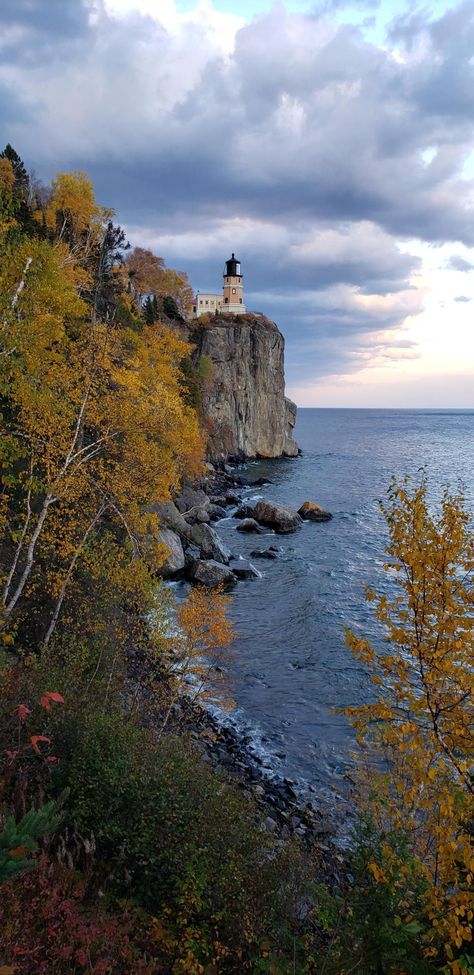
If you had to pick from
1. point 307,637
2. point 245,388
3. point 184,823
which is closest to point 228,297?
point 245,388

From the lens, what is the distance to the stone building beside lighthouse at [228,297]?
10950cm

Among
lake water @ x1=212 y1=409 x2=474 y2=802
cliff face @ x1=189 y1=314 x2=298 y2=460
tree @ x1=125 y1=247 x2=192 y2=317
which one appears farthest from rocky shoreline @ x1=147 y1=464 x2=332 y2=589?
tree @ x1=125 y1=247 x2=192 y2=317

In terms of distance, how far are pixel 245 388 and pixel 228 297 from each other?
26.1 meters

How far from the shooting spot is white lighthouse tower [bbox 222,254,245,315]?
110m

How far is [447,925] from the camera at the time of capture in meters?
5.83

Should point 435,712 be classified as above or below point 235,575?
above

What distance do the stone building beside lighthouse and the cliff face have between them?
935 centimetres

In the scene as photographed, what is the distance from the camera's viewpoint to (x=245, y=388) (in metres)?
97.3

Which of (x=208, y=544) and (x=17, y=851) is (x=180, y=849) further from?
(x=208, y=544)

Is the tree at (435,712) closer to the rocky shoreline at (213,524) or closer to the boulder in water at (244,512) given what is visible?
the rocky shoreline at (213,524)

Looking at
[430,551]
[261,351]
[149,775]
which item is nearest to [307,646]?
[149,775]

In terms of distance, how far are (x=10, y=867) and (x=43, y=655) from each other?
32.7ft

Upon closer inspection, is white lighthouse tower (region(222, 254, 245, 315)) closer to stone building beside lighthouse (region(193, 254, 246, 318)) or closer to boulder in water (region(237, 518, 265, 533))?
stone building beside lighthouse (region(193, 254, 246, 318))

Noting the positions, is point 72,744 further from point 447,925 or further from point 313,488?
point 313,488
